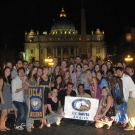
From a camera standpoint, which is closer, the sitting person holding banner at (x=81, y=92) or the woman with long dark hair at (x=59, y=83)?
the sitting person holding banner at (x=81, y=92)

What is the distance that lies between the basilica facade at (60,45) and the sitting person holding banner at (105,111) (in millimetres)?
94361

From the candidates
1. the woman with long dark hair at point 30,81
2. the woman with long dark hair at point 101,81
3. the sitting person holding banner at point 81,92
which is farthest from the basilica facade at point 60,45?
the woman with long dark hair at point 30,81

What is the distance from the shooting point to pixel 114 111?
30.3ft

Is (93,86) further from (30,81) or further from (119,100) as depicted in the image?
(30,81)

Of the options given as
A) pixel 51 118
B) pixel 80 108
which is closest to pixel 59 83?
pixel 80 108

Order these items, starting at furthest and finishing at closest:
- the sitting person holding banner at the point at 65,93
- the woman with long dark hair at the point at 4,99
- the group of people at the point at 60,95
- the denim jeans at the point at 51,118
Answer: the sitting person holding banner at the point at 65,93
the denim jeans at the point at 51,118
the group of people at the point at 60,95
the woman with long dark hair at the point at 4,99

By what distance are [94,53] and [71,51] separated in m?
8.53

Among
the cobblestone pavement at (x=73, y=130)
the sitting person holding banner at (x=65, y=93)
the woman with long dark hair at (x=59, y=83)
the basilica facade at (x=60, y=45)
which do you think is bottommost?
the cobblestone pavement at (x=73, y=130)

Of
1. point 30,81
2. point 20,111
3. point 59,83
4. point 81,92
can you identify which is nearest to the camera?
point 20,111

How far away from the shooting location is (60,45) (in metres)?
107

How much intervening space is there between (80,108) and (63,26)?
337 ft

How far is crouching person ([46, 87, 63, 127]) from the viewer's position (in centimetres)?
942

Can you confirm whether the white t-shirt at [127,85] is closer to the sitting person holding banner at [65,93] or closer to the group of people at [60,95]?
the group of people at [60,95]

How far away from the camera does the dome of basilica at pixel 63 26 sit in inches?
4323
